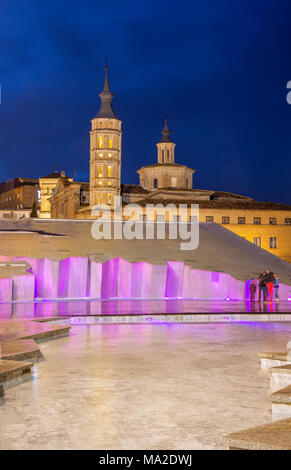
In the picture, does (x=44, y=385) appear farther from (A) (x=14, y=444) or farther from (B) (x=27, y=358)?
(A) (x=14, y=444)

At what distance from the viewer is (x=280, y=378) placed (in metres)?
6.21

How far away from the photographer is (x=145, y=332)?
11.4 m

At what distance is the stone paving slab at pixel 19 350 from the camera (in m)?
7.49

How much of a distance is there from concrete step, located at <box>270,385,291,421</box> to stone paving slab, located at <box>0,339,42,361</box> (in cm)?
377

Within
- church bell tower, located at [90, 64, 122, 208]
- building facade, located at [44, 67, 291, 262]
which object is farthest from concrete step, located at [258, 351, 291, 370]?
church bell tower, located at [90, 64, 122, 208]

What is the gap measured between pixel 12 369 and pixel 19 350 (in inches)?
51.0

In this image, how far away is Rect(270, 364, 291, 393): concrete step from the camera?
6164mm

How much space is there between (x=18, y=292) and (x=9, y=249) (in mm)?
3195

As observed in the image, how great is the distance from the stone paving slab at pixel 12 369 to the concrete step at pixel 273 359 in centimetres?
318

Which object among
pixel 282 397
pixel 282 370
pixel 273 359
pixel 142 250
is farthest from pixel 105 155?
pixel 282 397

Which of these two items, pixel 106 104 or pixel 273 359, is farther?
pixel 106 104

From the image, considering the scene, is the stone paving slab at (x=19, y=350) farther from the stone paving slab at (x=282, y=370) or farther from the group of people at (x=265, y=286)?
the group of people at (x=265, y=286)

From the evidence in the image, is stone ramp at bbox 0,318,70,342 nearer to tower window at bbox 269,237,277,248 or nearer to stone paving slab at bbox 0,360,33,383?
stone paving slab at bbox 0,360,33,383

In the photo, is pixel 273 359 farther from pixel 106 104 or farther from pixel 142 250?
pixel 106 104
